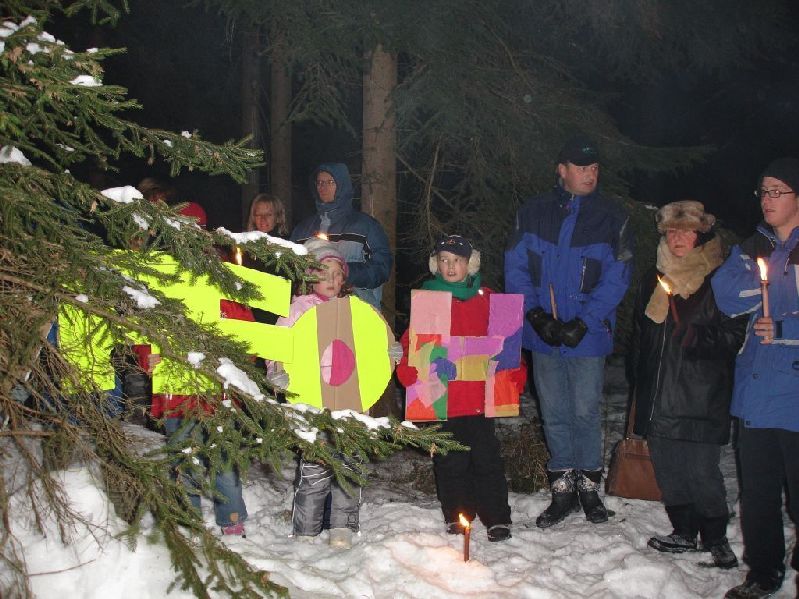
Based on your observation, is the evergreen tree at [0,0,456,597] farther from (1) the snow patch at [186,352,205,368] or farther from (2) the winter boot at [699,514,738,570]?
(2) the winter boot at [699,514,738,570]

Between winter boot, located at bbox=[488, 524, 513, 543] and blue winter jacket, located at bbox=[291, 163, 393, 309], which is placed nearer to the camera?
winter boot, located at bbox=[488, 524, 513, 543]

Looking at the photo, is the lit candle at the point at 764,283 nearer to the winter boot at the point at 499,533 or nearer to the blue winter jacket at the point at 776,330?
the blue winter jacket at the point at 776,330

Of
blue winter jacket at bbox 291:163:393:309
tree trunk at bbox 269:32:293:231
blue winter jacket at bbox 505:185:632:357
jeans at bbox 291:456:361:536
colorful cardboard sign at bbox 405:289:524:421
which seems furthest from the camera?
tree trunk at bbox 269:32:293:231

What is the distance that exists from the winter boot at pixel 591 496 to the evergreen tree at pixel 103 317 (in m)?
2.86

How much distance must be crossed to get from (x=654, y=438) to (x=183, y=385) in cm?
335

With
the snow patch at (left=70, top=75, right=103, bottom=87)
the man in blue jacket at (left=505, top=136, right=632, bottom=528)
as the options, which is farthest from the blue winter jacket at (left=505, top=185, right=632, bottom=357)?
the snow patch at (left=70, top=75, right=103, bottom=87)

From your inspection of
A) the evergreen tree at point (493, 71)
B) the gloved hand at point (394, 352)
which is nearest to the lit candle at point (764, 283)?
the gloved hand at point (394, 352)

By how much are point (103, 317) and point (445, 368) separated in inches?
110

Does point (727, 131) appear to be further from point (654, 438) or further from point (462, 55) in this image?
point (654, 438)

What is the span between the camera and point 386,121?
23.4 feet

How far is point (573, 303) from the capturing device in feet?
16.7

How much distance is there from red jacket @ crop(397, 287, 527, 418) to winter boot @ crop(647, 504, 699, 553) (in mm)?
1278

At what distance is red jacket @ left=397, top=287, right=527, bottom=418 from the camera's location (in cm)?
483

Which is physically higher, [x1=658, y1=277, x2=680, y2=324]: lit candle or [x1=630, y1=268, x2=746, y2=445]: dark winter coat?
[x1=658, y1=277, x2=680, y2=324]: lit candle
